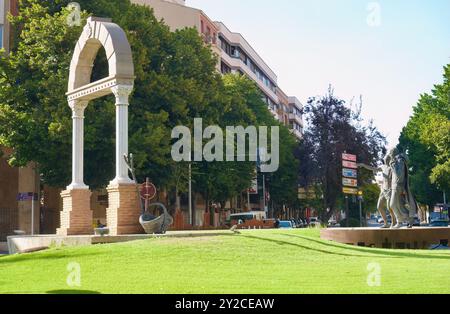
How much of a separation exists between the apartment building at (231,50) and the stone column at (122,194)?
25.4 metres

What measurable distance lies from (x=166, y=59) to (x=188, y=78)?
185 cm

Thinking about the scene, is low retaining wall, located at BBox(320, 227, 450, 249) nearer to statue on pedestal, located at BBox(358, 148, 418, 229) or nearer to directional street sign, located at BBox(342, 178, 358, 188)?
statue on pedestal, located at BBox(358, 148, 418, 229)

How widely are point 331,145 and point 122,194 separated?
3035 cm

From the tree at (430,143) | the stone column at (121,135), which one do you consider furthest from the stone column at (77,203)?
the tree at (430,143)

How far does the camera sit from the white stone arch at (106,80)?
23891 mm

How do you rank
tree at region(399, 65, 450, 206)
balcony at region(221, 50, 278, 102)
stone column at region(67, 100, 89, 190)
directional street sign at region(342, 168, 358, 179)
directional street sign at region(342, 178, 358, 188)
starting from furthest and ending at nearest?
balcony at region(221, 50, 278, 102)
tree at region(399, 65, 450, 206)
directional street sign at region(342, 178, 358, 188)
directional street sign at region(342, 168, 358, 179)
stone column at region(67, 100, 89, 190)

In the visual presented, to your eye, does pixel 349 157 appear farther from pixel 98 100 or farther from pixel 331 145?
pixel 98 100

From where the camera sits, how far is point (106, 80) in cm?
A: 2459

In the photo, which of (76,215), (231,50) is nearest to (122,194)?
(76,215)

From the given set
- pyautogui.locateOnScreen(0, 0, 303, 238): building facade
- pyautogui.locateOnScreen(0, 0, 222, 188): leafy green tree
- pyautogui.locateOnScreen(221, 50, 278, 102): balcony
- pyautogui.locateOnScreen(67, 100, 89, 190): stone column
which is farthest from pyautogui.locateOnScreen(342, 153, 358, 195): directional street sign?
pyautogui.locateOnScreen(221, 50, 278, 102): balcony

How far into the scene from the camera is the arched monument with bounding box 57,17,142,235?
23609 mm

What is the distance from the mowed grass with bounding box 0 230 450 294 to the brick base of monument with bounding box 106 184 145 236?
3.92 m

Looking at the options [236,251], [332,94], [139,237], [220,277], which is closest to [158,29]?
[332,94]

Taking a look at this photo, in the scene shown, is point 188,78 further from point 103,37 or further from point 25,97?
point 103,37
